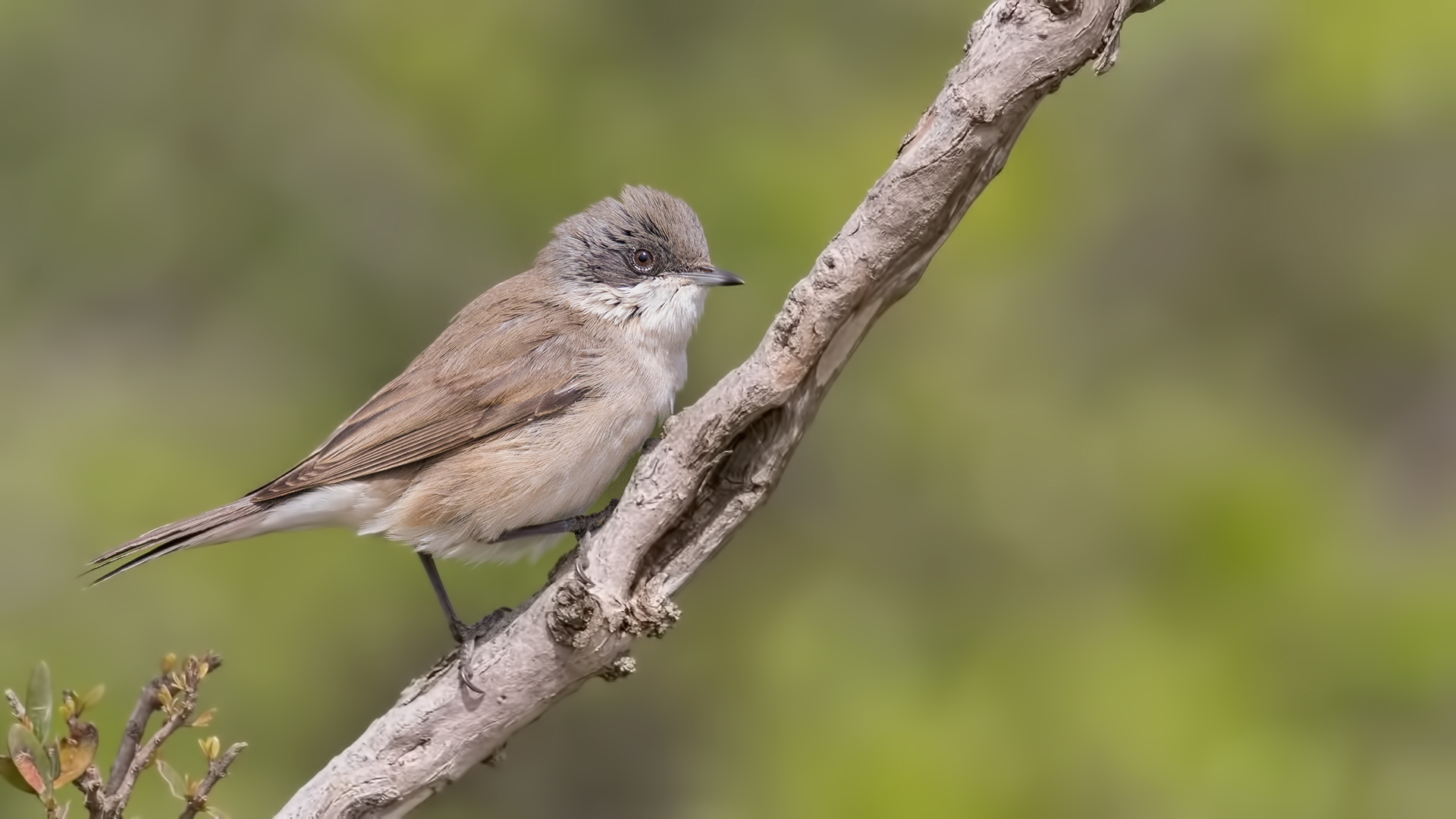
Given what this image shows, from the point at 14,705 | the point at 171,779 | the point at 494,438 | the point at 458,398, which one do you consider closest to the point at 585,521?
the point at 494,438

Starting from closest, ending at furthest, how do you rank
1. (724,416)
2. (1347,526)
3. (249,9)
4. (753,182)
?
(724,416), (1347,526), (753,182), (249,9)

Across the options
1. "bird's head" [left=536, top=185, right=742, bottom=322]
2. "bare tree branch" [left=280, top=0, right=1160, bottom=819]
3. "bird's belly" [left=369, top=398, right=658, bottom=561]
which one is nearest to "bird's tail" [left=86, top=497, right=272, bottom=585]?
"bird's belly" [left=369, top=398, right=658, bottom=561]

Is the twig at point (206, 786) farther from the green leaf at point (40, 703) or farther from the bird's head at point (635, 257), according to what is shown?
the bird's head at point (635, 257)

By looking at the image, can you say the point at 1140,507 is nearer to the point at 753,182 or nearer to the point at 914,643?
the point at 914,643

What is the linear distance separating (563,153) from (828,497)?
2.18m

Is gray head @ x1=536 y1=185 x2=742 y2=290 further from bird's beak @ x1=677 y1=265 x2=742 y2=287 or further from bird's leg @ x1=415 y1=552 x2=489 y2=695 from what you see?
bird's leg @ x1=415 y1=552 x2=489 y2=695

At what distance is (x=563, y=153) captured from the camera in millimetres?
6816

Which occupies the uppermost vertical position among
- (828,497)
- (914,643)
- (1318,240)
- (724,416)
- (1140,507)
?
(1318,240)

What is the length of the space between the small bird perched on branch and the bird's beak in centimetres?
2

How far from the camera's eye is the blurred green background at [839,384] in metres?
5.47

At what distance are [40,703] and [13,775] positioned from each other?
0.18 metres

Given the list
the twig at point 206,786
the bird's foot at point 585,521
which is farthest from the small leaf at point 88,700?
the bird's foot at point 585,521

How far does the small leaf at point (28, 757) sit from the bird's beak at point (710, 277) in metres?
2.87

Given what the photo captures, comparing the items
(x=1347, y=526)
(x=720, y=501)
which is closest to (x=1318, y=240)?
(x=1347, y=526)
